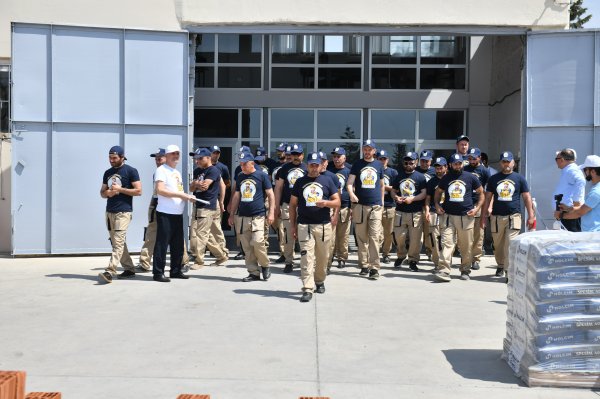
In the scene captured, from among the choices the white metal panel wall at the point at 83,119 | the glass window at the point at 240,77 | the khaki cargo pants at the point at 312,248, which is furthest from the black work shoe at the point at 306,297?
the glass window at the point at 240,77

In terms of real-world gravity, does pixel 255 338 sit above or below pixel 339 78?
below

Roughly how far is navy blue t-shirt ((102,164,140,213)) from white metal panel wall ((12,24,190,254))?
2.88 metres

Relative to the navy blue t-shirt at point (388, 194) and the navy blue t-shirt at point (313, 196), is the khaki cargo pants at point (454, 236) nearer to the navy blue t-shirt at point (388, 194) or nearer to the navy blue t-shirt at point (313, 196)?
the navy blue t-shirt at point (388, 194)

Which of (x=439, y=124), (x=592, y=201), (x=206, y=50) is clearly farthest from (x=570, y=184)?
(x=206, y=50)

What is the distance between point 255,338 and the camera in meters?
6.42

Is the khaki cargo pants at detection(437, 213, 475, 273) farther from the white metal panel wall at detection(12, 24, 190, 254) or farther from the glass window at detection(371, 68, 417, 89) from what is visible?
the glass window at detection(371, 68, 417, 89)

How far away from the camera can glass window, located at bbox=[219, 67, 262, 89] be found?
17.6 m

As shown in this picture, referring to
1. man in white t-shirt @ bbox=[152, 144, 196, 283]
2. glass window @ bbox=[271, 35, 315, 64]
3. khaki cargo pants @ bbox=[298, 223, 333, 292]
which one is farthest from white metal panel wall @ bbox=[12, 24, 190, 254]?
glass window @ bbox=[271, 35, 315, 64]

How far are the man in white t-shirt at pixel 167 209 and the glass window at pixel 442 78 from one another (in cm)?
998

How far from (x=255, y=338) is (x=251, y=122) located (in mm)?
11726

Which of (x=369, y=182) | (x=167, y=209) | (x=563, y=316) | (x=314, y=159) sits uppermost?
(x=314, y=159)

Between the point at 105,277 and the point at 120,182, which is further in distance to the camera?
the point at 120,182

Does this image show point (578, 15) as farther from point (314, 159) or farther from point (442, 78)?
point (314, 159)

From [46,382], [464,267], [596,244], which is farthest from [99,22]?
[596,244]
